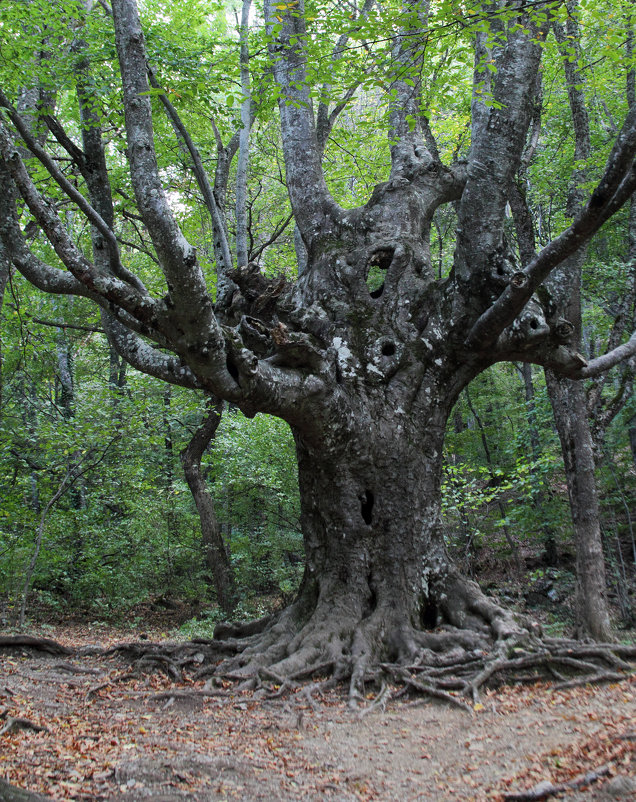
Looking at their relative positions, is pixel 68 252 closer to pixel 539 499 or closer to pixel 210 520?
pixel 210 520

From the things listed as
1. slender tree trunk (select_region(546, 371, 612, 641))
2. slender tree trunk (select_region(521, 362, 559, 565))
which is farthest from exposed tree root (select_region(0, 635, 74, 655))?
slender tree trunk (select_region(521, 362, 559, 565))

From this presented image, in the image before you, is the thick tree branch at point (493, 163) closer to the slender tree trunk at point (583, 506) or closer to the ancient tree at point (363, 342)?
the ancient tree at point (363, 342)

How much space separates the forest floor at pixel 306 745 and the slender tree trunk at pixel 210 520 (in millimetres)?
4224

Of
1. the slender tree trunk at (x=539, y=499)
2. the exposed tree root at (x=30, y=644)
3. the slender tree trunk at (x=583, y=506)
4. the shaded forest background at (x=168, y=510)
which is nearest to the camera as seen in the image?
the slender tree trunk at (x=583, y=506)

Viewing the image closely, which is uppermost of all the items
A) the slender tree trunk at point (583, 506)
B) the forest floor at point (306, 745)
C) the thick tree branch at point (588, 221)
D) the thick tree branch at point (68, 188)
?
the thick tree branch at point (68, 188)

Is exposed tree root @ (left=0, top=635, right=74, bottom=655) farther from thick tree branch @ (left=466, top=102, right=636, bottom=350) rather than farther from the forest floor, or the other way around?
thick tree branch @ (left=466, top=102, right=636, bottom=350)

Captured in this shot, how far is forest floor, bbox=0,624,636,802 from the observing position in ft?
8.68

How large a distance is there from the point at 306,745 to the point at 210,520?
606cm

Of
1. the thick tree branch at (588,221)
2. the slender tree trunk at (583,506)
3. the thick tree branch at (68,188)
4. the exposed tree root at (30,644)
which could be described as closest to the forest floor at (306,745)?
the exposed tree root at (30,644)

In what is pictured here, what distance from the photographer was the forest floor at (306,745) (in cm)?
264

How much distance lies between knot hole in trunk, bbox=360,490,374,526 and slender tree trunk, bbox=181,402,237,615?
4.28 m

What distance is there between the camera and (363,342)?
5.90 metres

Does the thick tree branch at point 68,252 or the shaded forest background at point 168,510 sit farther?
the shaded forest background at point 168,510

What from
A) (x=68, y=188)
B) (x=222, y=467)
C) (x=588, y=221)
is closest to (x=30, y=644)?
(x=68, y=188)
